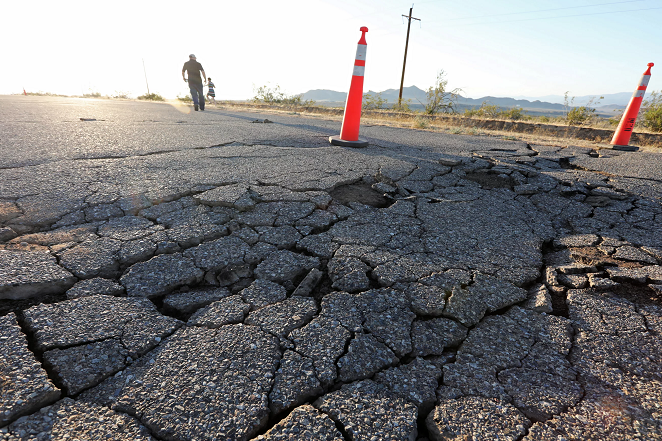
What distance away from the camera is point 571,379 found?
1.30 meters

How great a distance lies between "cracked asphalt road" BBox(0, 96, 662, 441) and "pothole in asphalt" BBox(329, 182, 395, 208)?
0.09 ft

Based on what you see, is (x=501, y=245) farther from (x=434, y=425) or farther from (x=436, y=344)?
Answer: (x=434, y=425)

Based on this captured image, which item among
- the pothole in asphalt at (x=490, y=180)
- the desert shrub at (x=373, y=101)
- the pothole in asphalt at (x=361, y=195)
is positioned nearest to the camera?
the pothole in asphalt at (x=361, y=195)

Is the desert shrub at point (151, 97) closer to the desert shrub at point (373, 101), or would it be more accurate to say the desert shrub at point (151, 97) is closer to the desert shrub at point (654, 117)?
the desert shrub at point (373, 101)

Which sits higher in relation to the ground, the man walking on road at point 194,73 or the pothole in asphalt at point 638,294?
the man walking on road at point 194,73

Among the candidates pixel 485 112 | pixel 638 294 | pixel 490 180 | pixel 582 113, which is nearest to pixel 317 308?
pixel 638 294

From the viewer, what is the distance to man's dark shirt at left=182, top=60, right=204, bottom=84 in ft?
28.9

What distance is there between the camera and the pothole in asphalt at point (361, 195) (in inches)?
113

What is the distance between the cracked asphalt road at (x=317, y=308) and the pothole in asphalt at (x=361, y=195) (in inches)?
1.0

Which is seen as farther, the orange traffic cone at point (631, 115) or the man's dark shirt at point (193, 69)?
the man's dark shirt at point (193, 69)

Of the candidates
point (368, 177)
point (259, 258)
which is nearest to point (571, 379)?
point (259, 258)

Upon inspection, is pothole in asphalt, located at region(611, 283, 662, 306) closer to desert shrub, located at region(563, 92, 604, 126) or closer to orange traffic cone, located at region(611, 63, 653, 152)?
orange traffic cone, located at region(611, 63, 653, 152)

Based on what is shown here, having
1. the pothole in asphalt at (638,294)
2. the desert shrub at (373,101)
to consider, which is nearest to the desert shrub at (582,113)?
the desert shrub at (373,101)

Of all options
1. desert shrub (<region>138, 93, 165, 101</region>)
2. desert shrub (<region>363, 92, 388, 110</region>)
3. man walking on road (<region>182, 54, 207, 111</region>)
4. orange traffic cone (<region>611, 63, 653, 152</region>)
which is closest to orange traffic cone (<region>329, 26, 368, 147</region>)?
orange traffic cone (<region>611, 63, 653, 152</region>)
